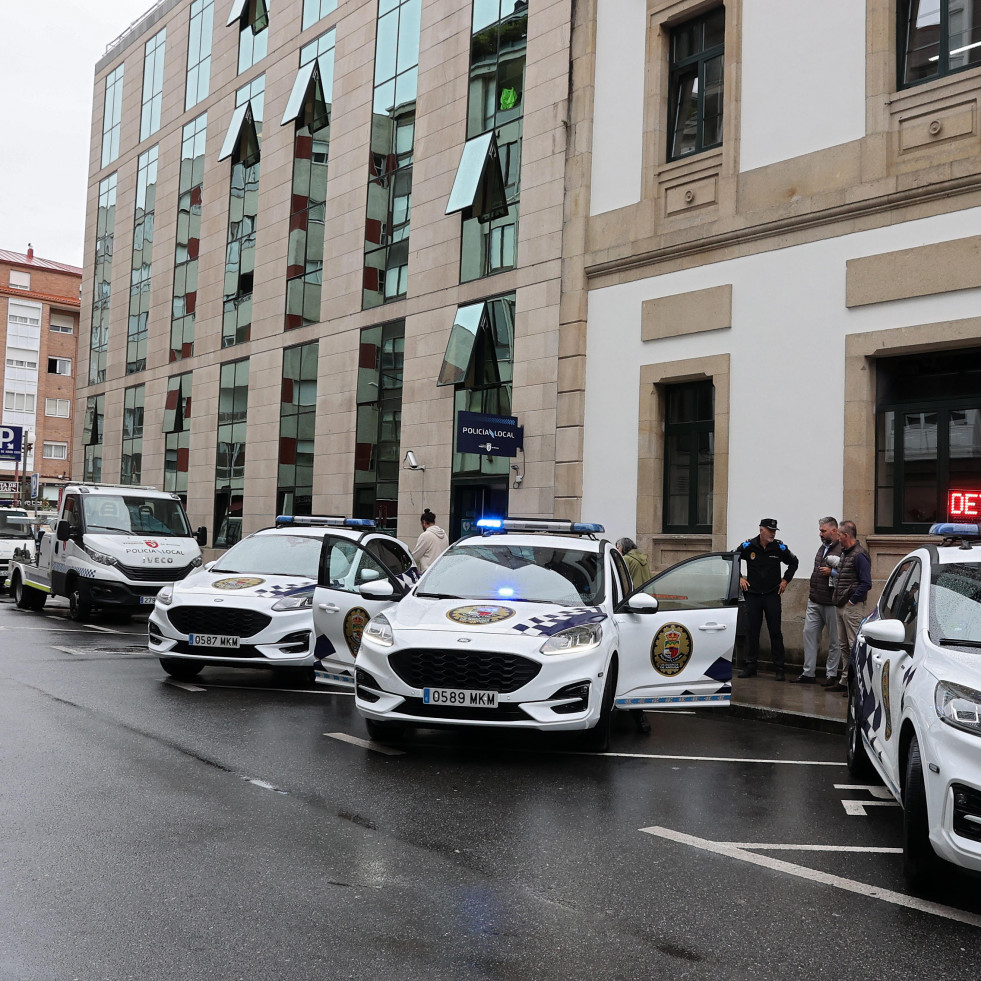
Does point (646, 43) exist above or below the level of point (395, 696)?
above

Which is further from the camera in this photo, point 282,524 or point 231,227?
point 231,227

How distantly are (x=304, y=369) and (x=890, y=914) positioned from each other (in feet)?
75.1

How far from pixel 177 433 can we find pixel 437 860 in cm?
2897

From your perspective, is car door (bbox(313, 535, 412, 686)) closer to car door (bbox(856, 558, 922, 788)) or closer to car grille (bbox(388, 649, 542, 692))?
car grille (bbox(388, 649, 542, 692))

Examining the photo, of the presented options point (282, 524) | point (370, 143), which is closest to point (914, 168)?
point (282, 524)

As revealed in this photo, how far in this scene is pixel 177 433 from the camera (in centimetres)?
3256

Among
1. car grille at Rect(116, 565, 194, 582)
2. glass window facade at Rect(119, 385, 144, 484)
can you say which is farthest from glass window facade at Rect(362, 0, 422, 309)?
glass window facade at Rect(119, 385, 144, 484)

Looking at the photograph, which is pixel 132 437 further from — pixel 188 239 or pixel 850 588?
pixel 850 588

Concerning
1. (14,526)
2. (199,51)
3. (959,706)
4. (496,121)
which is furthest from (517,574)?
(199,51)

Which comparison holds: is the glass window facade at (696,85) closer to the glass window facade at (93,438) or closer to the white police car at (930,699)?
the white police car at (930,699)

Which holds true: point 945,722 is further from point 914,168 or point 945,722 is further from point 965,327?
point 914,168

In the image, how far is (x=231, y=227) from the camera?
99.8 feet

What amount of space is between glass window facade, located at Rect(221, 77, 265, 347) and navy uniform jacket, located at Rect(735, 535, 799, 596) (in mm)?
18824

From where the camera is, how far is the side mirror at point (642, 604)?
855 cm
